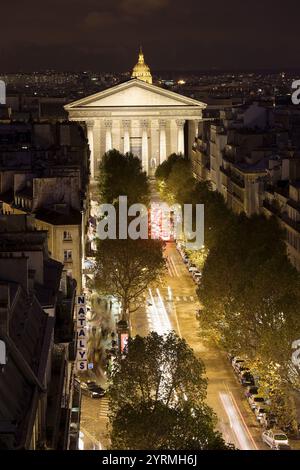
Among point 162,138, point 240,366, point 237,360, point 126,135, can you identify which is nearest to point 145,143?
point 162,138

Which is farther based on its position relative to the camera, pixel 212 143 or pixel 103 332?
pixel 212 143

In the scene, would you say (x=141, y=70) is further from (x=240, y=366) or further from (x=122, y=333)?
(x=240, y=366)

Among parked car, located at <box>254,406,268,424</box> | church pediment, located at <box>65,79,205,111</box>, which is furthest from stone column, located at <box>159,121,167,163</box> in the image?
parked car, located at <box>254,406,268,424</box>

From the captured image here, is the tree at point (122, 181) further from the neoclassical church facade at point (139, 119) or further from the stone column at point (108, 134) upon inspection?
the stone column at point (108, 134)

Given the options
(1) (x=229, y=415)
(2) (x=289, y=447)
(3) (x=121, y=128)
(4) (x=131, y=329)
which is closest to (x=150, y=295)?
(4) (x=131, y=329)

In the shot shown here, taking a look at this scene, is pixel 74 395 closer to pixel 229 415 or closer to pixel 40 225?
pixel 229 415

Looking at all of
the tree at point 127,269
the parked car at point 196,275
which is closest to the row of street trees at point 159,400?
the tree at point 127,269

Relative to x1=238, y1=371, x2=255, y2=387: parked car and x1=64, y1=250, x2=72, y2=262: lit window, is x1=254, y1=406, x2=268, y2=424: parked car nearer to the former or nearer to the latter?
x1=238, y1=371, x2=255, y2=387: parked car
